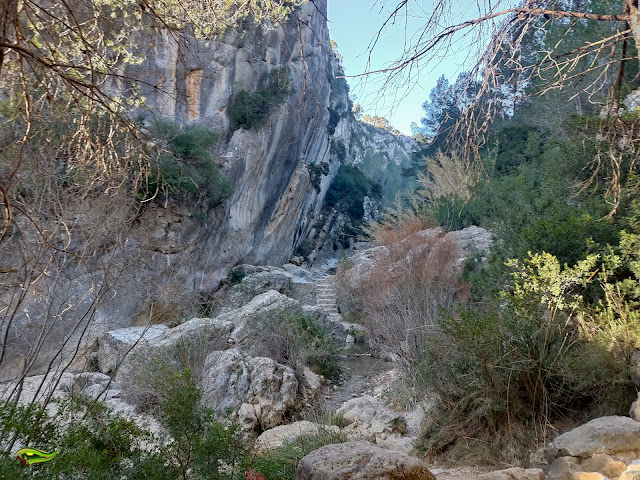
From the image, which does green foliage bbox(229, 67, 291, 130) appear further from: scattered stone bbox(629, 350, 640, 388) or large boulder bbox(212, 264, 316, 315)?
scattered stone bbox(629, 350, 640, 388)

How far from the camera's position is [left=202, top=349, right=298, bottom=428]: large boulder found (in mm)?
5910

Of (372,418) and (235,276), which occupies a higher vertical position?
(235,276)

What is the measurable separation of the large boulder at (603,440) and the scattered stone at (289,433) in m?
1.91

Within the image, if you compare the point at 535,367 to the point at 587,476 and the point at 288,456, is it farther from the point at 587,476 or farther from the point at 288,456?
the point at 288,456

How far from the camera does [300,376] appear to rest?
24.3 feet

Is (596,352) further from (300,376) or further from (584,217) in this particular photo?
(300,376)

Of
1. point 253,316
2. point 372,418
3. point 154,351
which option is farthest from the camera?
point 253,316

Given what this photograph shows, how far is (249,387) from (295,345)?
205cm

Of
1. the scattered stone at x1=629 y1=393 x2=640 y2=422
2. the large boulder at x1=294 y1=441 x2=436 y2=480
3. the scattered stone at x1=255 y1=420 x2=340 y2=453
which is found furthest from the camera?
the scattered stone at x1=255 y1=420 x2=340 y2=453

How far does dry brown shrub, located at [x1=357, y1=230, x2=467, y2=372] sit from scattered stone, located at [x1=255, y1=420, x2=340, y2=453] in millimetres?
2138

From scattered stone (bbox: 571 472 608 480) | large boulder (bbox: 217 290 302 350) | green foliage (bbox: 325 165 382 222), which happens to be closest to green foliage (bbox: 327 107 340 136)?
green foliage (bbox: 325 165 382 222)

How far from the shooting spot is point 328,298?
14.3 metres

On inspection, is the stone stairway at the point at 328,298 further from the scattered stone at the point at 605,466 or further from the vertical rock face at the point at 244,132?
the scattered stone at the point at 605,466

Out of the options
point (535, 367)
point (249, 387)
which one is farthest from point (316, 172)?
point (535, 367)
